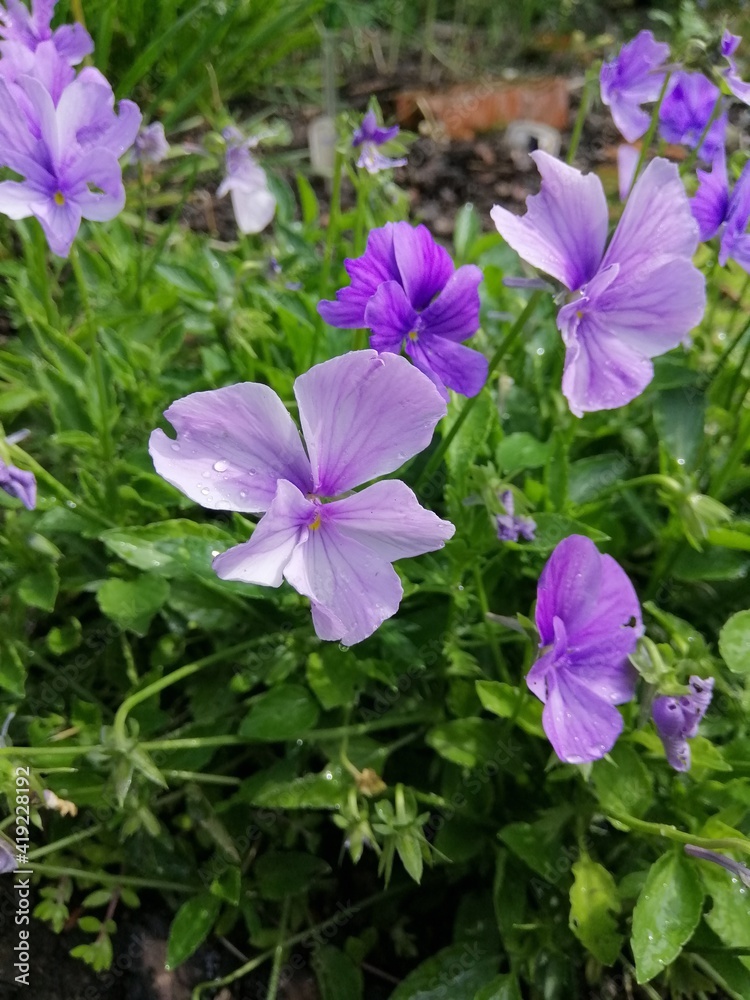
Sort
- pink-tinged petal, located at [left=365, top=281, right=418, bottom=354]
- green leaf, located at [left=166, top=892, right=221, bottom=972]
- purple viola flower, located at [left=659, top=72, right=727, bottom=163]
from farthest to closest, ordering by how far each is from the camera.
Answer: purple viola flower, located at [left=659, top=72, right=727, bottom=163]
green leaf, located at [left=166, top=892, right=221, bottom=972]
pink-tinged petal, located at [left=365, top=281, right=418, bottom=354]

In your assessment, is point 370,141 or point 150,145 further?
point 150,145

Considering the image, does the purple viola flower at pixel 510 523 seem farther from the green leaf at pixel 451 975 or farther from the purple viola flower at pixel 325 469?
the green leaf at pixel 451 975

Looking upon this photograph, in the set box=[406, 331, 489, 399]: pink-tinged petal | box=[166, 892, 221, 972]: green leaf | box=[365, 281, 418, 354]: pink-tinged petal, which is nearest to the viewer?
box=[365, 281, 418, 354]: pink-tinged petal

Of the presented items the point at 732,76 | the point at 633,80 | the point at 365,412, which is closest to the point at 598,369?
the point at 365,412

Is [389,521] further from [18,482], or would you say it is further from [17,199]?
[17,199]

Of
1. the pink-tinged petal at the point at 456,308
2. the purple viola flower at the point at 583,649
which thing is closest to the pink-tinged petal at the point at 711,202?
the pink-tinged petal at the point at 456,308

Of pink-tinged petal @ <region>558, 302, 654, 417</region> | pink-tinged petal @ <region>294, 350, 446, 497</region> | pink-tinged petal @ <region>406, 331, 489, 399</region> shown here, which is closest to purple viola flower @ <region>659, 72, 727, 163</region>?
Answer: pink-tinged petal @ <region>558, 302, 654, 417</region>

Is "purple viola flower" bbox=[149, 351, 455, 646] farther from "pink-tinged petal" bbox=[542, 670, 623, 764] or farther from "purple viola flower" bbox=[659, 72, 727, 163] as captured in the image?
"purple viola flower" bbox=[659, 72, 727, 163]
